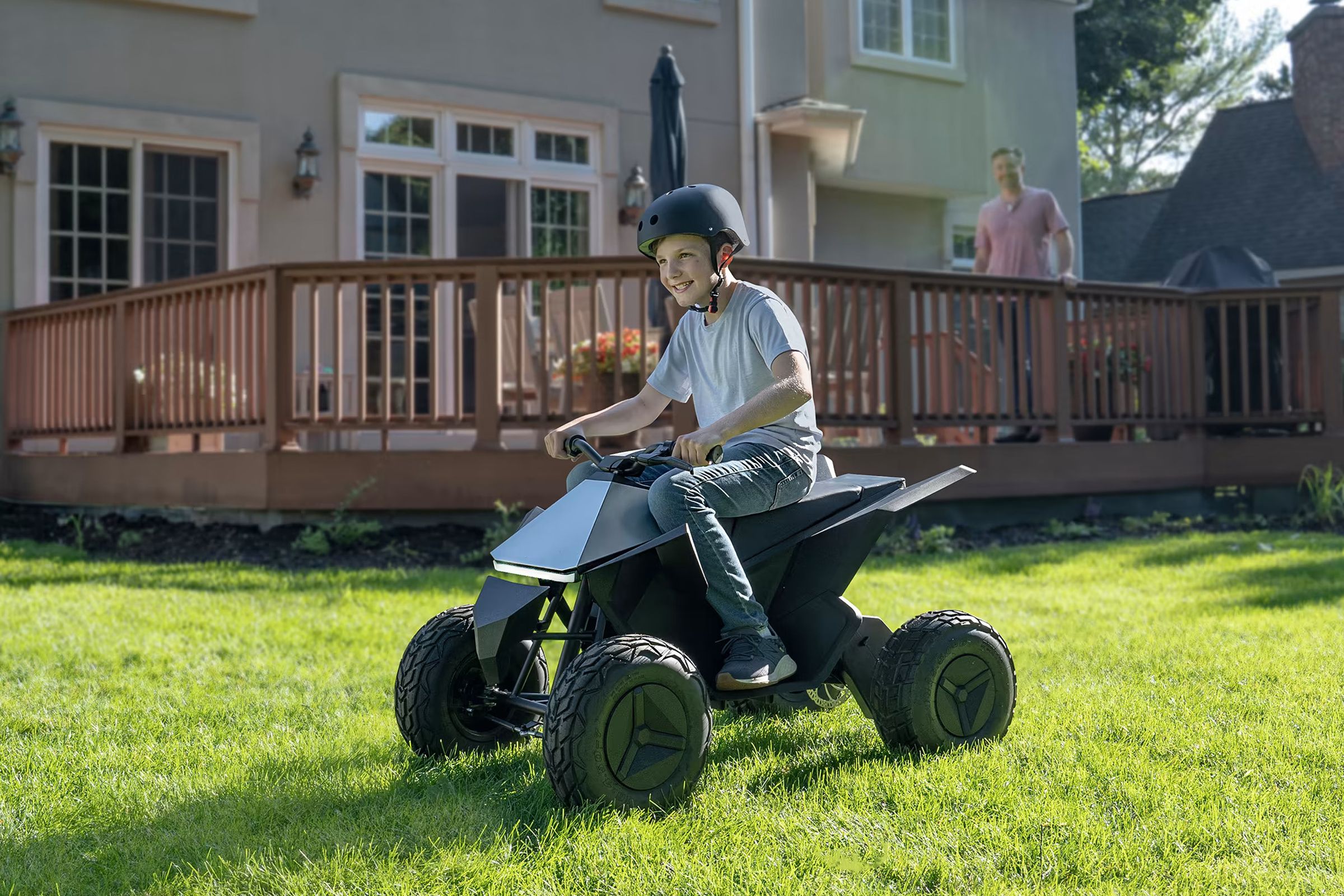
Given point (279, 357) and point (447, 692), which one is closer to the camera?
point (447, 692)

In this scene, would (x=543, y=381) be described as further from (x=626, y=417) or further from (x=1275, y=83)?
(x=1275, y=83)

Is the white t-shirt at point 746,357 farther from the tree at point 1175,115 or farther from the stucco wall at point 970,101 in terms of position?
the tree at point 1175,115

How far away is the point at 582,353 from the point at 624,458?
15.1 feet

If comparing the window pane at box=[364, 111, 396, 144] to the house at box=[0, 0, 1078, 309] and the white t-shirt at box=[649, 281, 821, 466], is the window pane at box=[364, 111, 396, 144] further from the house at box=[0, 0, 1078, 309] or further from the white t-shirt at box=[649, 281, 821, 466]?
the white t-shirt at box=[649, 281, 821, 466]

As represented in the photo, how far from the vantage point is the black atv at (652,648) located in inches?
116

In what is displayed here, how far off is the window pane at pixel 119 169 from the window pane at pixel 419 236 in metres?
2.21

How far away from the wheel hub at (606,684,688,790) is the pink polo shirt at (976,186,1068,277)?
7.20 m

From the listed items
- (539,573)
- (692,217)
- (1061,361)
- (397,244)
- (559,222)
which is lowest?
(539,573)

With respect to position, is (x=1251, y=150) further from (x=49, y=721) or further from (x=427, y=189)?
(x=49, y=721)

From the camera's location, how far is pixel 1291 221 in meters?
22.9

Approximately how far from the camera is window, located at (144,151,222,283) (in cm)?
1030

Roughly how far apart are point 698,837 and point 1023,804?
0.74m

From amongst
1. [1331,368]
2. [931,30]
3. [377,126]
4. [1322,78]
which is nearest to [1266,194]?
[1322,78]

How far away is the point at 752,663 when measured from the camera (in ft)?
10.6
